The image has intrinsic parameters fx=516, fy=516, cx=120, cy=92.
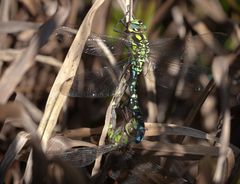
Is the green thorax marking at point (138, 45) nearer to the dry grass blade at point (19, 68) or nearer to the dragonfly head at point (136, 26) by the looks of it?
the dragonfly head at point (136, 26)

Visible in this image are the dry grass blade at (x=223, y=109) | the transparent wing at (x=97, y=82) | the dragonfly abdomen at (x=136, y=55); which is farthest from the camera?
the dragonfly abdomen at (x=136, y=55)

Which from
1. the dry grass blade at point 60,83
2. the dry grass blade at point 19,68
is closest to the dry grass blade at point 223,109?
the dry grass blade at point 60,83

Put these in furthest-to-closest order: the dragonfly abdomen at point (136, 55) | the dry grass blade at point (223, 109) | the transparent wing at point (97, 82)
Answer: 1. the dragonfly abdomen at point (136, 55)
2. the transparent wing at point (97, 82)
3. the dry grass blade at point (223, 109)

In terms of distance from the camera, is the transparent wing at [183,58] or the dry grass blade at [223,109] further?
the transparent wing at [183,58]

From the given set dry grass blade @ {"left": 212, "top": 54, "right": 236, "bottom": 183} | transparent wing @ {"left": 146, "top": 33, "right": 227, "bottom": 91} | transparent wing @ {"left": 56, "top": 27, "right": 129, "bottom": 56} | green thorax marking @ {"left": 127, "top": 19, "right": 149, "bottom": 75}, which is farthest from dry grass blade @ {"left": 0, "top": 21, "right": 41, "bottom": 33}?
dry grass blade @ {"left": 212, "top": 54, "right": 236, "bottom": 183}

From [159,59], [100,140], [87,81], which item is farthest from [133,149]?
[159,59]

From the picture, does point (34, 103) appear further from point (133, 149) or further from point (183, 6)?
point (183, 6)

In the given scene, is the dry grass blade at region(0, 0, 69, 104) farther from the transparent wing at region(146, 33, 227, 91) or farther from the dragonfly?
the transparent wing at region(146, 33, 227, 91)

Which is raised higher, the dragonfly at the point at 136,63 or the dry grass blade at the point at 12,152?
the dragonfly at the point at 136,63

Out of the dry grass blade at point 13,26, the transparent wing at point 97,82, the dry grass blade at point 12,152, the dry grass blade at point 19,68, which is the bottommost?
the dry grass blade at point 12,152
